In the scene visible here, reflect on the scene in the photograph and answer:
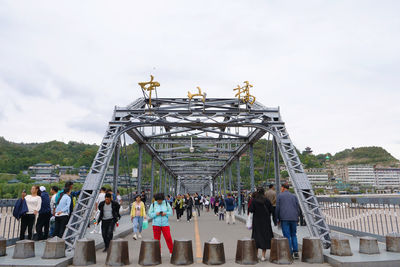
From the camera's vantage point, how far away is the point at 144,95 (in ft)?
46.3

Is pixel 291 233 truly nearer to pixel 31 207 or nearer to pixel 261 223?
pixel 261 223

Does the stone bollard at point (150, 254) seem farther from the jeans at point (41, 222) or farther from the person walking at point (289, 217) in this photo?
the jeans at point (41, 222)

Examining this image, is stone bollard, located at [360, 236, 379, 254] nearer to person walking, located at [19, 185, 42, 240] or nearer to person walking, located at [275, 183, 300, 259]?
person walking, located at [275, 183, 300, 259]

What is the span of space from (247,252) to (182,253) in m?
1.44

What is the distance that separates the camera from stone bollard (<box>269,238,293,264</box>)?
6664mm

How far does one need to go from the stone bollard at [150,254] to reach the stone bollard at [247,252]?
181 cm

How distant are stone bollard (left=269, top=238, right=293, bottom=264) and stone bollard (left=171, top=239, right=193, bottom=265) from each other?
188cm

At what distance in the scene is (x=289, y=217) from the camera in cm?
739

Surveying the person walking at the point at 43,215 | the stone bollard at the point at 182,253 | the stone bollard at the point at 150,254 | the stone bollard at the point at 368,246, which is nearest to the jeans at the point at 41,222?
the person walking at the point at 43,215

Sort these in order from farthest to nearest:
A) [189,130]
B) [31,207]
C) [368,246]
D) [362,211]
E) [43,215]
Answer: [189,130]
[362,211]
[43,215]
[31,207]
[368,246]

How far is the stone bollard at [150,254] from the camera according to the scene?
659 cm

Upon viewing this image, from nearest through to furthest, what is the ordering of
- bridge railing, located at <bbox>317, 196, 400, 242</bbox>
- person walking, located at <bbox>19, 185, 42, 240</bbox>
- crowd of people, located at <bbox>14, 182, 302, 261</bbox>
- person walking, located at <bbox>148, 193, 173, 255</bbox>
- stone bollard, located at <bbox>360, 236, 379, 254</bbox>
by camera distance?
stone bollard, located at <bbox>360, 236, 379, 254</bbox>, crowd of people, located at <bbox>14, 182, 302, 261</bbox>, person walking, located at <bbox>148, 193, 173, 255</bbox>, bridge railing, located at <bbox>317, 196, 400, 242</bbox>, person walking, located at <bbox>19, 185, 42, 240</bbox>

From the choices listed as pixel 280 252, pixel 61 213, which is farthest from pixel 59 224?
pixel 280 252

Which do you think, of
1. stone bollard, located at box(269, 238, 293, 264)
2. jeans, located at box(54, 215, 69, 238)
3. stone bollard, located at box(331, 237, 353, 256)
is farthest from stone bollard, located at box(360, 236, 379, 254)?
jeans, located at box(54, 215, 69, 238)
